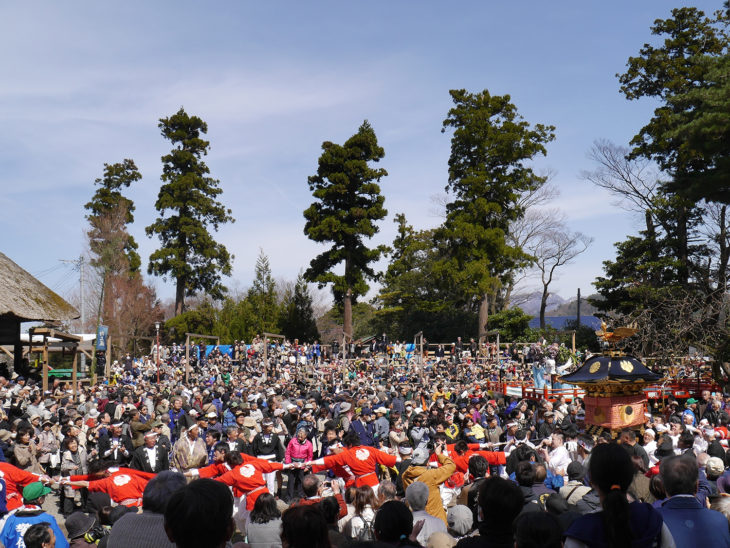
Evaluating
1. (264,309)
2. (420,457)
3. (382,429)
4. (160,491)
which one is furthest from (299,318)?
(160,491)

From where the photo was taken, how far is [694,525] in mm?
3559

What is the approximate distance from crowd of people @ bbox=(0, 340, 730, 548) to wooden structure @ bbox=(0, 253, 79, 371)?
23.4ft

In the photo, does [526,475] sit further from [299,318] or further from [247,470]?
[299,318]

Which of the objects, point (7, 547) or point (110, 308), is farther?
point (110, 308)

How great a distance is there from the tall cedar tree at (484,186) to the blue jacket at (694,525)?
3413cm

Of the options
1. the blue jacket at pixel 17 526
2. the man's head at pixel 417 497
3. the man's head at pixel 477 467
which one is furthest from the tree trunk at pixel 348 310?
the blue jacket at pixel 17 526

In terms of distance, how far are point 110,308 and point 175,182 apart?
10380 mm

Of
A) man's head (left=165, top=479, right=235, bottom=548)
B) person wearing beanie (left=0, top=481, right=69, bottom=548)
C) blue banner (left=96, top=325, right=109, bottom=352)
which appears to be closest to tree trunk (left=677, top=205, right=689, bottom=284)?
blue banner (left=96, top=325, right=109, bottom=352)

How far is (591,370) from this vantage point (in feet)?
45.4

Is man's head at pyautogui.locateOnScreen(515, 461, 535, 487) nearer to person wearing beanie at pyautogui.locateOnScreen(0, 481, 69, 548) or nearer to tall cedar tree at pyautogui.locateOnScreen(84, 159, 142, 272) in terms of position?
person wearing beanie at pyautogui.locateOnScreen(0, 481, 69, 548)

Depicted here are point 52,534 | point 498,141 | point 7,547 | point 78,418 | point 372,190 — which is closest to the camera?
point 52,534

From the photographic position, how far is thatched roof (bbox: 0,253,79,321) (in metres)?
25.1

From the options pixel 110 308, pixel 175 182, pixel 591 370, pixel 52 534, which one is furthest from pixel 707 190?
pixel 110 308

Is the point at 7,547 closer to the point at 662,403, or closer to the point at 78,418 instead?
the point at 78,418
